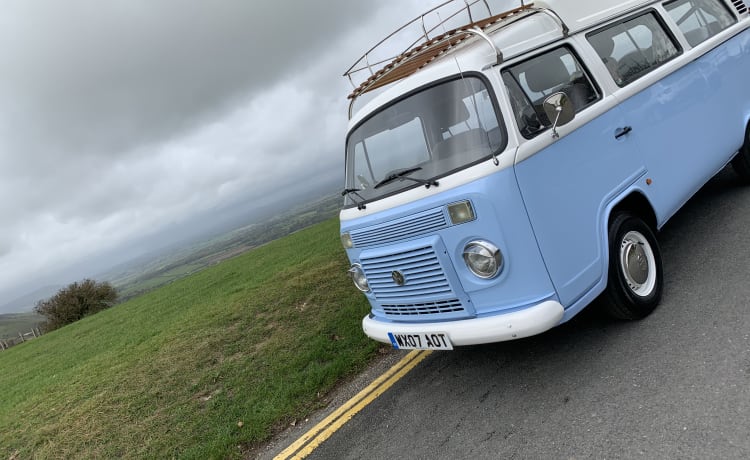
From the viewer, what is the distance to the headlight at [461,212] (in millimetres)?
3314

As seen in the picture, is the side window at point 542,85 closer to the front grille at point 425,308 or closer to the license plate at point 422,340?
the front grille at point 425,308

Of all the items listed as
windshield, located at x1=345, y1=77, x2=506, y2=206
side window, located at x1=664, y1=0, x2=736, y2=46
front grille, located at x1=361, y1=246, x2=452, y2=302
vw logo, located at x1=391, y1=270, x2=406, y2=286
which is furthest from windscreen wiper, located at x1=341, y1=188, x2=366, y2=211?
side window, located at x1=664, y1=0, x2=736, y2=46

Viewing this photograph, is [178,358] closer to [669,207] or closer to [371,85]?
[371,85]

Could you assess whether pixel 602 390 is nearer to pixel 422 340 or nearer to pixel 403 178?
pixel 422 340

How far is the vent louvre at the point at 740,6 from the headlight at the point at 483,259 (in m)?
5.32

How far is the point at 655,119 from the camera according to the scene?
14.5 feet

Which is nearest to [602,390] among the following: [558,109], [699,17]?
[558,109]

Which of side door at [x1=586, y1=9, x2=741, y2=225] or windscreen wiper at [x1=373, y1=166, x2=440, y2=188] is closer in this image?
windscreen wiper at [x1=373, y1=166, x2=440, y2=188]

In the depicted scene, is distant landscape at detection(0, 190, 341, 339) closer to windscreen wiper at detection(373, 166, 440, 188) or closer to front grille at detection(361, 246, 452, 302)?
windscreen wiper at detection(373, 166, 440, 188)

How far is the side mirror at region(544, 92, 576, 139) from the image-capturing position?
11.0ft

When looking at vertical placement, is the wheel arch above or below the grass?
above

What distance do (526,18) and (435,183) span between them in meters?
1.64

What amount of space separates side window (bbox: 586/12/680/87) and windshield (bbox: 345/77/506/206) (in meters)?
1.56

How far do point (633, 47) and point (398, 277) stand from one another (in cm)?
320
